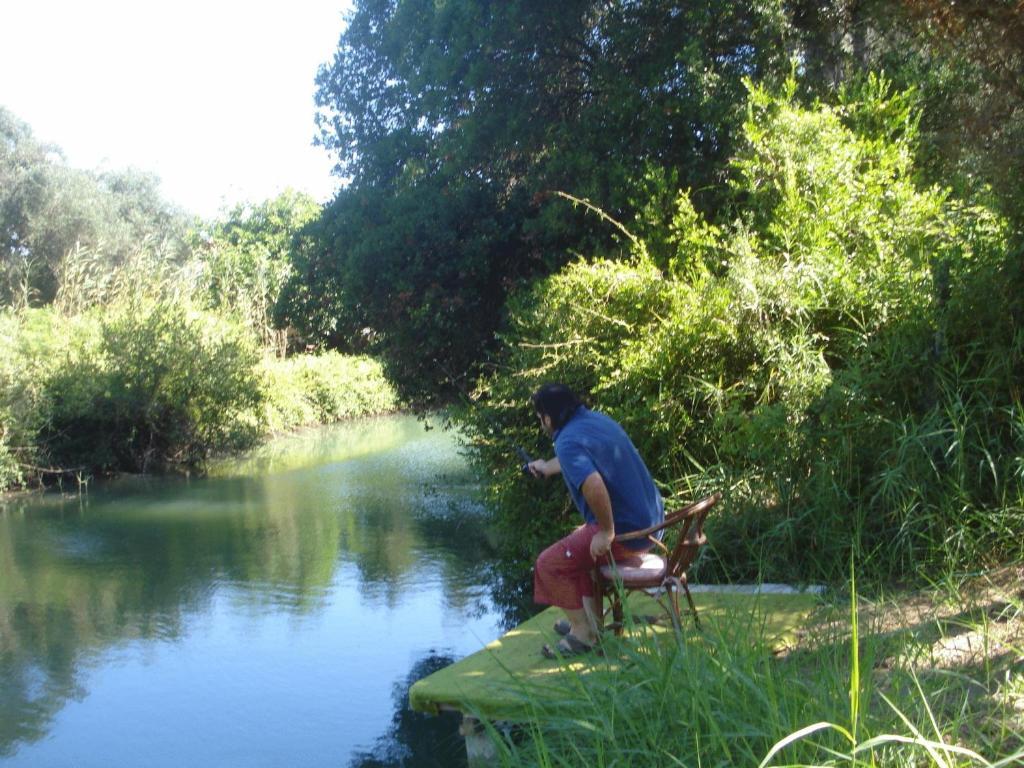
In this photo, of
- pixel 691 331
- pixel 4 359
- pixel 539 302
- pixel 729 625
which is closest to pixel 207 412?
pixel 4 359

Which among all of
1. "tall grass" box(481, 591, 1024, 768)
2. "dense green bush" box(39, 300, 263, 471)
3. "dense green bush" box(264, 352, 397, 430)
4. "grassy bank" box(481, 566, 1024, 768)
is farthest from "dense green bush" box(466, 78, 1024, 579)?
"dense green bush" box(264, 352, 397, 430)

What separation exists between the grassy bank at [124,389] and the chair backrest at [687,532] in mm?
17574

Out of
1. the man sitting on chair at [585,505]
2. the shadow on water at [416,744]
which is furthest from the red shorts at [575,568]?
the shadow on water at [416,744]

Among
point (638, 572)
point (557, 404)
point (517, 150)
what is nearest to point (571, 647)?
point (638, 572)

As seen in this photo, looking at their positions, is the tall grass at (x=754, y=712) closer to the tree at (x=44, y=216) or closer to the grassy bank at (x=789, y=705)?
the grassy bank at (x=789, y=705)

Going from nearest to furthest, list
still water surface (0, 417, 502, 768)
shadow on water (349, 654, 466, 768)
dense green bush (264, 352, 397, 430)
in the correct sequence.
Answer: shadow on water (349, 654, 466, 768) < still water surface (0, 417, 502, 768) < dense green bush (264, 352, 397, 430)

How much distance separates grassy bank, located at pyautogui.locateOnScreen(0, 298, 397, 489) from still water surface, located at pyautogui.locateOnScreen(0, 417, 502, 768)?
168 centimetres

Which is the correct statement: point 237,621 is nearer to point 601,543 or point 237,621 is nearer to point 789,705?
point 601,543

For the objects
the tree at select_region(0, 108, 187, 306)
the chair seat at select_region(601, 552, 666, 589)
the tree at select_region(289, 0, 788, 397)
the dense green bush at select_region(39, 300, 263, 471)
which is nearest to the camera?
the chair seat at select_region(601, 552, 666, 589)

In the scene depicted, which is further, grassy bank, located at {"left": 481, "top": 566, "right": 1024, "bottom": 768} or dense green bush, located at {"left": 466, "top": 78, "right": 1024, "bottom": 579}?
dense green bush, located at {"left": 466, "top": 78, "right": 1024, "bottom": 579}

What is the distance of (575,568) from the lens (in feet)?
17.1

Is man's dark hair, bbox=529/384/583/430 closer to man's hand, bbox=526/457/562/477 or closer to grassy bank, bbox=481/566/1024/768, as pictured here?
man's hand, bbox=526/457/562/477

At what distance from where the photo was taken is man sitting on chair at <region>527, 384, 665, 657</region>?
5164mm

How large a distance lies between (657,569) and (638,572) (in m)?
0.08
